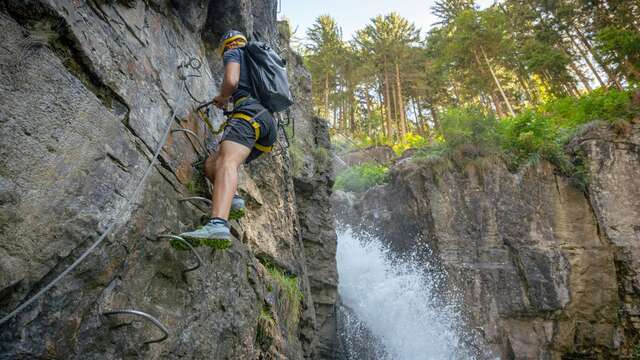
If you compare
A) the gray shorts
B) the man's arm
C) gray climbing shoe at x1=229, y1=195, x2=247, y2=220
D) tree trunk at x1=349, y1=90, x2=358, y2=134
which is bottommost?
gray climbing shoe at x1=229, y1=195, x2=247, y2=220

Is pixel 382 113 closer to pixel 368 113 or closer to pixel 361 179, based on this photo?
pixel 368 113

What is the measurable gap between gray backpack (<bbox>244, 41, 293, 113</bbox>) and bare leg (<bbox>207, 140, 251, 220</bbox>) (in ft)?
2.10

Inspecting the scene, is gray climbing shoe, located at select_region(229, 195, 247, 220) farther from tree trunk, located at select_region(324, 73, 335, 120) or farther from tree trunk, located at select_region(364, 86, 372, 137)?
tree trunk, located at select_region(364, 86, 372, 137)

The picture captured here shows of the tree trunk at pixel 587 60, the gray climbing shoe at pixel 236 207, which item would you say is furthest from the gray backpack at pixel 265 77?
the tree trunk at pixel 587 60

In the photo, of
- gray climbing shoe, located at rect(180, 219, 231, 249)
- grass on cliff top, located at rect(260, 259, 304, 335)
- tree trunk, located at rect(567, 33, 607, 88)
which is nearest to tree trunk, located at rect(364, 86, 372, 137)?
tree trunk, located at rect(567, 33, 607, 88)

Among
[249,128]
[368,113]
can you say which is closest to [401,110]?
[368,113]

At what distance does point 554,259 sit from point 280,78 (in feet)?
32.8

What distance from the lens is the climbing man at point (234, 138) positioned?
3062 millimetres

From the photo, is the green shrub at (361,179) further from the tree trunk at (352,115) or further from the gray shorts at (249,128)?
the tree trunk at (352,115)

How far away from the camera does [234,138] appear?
3.51 m

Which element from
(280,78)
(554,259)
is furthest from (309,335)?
(554,259)

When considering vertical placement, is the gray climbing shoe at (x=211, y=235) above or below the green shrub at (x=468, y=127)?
below

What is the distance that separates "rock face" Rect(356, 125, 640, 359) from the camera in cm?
983

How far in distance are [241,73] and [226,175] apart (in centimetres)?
124
